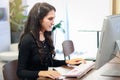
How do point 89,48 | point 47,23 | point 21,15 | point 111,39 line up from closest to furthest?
point 111,39, point 47,23, point 21,15, point 89,48

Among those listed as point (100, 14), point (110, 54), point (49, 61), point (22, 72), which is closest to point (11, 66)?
point (22, 72)

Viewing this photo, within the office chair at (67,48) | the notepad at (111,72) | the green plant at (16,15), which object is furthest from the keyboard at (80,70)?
the green plant at (16,15)

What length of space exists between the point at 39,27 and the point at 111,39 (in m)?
0.62

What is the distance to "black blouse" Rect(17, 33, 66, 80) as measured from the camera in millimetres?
1736

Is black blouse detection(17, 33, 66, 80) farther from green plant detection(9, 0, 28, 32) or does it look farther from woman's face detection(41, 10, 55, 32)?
green plant detection(9, 0, 28, 32)

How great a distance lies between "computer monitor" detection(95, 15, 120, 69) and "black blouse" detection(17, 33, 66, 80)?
1.58ft

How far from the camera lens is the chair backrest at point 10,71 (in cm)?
173

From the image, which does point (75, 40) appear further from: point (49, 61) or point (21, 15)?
point (49, 61)

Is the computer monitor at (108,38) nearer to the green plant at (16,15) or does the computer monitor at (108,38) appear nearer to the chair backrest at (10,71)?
the chair backrest at (10,71)

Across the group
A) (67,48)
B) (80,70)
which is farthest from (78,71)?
(67,48)

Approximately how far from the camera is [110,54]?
1.59 meters

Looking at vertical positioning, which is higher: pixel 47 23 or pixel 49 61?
pixel 47 23

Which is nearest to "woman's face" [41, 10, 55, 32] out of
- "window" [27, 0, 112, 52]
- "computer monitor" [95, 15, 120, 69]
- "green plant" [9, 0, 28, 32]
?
"computer monitor" [95, 15, 120, 69]

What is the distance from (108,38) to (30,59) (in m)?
0.65
